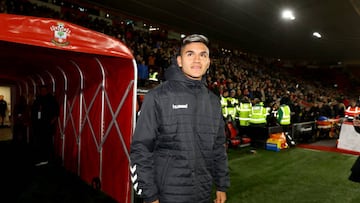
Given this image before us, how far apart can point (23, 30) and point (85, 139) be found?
2.93 metres

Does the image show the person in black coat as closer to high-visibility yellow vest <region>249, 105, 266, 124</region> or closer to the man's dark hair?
the man's dark hair

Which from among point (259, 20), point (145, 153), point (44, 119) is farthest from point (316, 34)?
point (145, 153)

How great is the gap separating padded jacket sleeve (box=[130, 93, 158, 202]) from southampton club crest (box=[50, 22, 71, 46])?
218 cm

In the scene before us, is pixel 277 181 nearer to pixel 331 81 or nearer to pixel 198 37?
pixel 198 37

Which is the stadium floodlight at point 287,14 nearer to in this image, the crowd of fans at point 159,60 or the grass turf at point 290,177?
the crowd of fans at point 159,60

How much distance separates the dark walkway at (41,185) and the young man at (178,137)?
2991mm

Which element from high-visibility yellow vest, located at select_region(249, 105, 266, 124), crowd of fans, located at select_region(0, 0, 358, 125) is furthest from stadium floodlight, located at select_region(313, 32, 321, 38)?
high-visibility yellow vest, located at select_region(249, 105, 266, 124)

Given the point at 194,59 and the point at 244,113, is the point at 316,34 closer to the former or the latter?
the point at 244,113

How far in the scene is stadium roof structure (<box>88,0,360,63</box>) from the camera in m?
13.2

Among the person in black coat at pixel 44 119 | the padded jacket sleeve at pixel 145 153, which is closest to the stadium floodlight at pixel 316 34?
the person in black coat at pixel 44 119

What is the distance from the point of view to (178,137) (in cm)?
201

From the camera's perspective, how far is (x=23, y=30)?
130 inches

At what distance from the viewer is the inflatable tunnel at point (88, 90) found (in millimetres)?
3541

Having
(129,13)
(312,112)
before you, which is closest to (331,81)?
(312,112)
